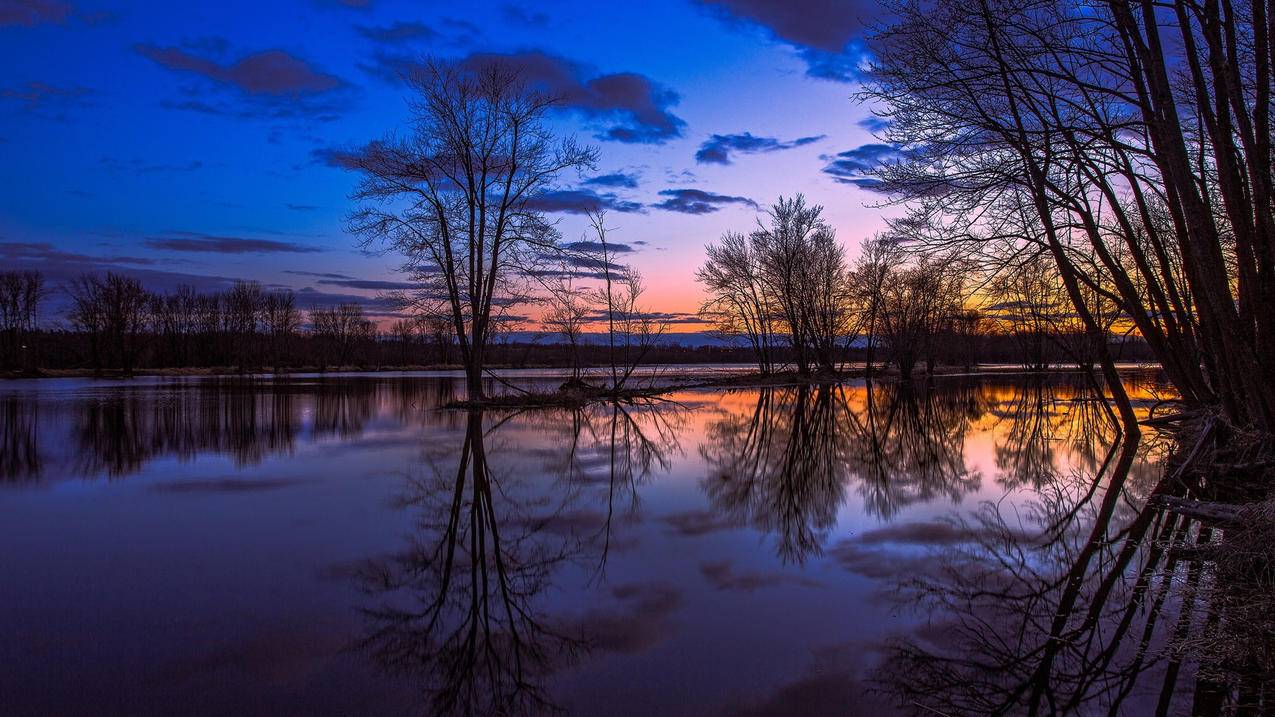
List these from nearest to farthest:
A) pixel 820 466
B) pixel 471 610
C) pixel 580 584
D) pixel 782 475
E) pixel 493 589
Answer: pixel 471 610, pixel 493 589, pixel 580 584, pixel 782 475, pixel 820 466

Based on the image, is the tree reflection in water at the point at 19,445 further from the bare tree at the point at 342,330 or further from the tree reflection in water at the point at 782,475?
the bare tree at the point at 342,330

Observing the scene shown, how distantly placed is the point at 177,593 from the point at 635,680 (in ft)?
11.1

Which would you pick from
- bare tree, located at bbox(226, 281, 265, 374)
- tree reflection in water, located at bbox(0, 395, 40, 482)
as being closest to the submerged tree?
tree reflection in water, located at bbox(0, 395, 40, 482)

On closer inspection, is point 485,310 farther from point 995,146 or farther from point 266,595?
point 266,595

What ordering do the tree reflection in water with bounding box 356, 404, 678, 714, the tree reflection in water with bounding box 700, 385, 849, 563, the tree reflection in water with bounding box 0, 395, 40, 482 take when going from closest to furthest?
the tree reflection in water with bounding box 356, 404, 678, 714
the tree reflection in water with bounding box 700, 385, 849, 563
the tree reflection in water with bounding box 0, 395, 40, 482

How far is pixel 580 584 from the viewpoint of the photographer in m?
4.91

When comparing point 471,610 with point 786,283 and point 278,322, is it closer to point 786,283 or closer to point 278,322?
point 786,283

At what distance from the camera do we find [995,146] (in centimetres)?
1048

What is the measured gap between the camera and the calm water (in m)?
3.36

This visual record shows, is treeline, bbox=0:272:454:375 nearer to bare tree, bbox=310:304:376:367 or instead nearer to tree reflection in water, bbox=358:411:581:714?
bare tree, bbox=310:304:376:367

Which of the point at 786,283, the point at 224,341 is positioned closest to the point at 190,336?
the point at 224,341

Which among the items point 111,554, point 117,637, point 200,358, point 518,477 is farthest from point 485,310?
point 200,358

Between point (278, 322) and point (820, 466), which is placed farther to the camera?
point (278, 322)

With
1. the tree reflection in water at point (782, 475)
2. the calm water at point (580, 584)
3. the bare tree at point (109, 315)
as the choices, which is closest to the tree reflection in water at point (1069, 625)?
the calm water at point (580, 584)
